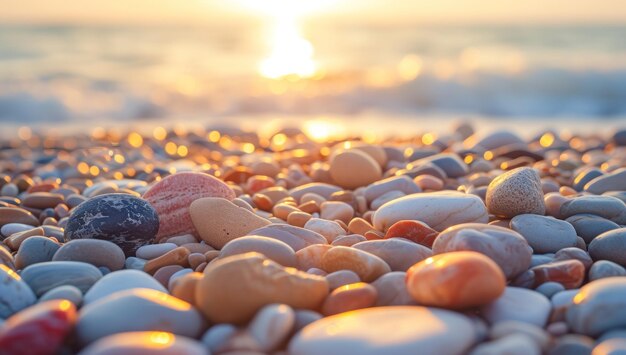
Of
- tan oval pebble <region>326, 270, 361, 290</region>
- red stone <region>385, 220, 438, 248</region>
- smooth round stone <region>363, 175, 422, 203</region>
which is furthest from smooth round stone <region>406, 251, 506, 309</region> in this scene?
smooth round stone <region>363, 175, 422, 203</region>

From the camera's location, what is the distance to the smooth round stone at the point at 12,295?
1681 mm

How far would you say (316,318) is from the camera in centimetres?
157

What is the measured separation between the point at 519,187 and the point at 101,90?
9963 millimetres

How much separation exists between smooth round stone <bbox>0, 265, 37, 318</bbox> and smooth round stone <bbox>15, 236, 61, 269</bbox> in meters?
0.35

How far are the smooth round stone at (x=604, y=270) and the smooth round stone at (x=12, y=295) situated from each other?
1566 mm

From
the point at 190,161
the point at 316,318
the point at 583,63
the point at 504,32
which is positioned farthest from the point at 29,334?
the point at 504,32

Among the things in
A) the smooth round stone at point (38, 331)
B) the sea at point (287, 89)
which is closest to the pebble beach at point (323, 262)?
the smooth round stone at point (38, 331)

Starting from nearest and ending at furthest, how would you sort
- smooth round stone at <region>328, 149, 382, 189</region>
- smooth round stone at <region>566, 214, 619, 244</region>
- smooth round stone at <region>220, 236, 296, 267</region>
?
smooth round stone at <region>220, 236, 296, 267</region> < smooth round stone at <region>566, 214, 619, 244</region> < smooth round stone at <region>328, 149, 382, 189</region>

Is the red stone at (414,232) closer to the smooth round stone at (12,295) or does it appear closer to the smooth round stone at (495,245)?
the smooth round stone at (495,245)

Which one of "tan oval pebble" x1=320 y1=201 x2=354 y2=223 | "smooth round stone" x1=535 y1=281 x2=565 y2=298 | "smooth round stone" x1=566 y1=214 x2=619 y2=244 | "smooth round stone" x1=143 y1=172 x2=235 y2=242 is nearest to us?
"smooth round stone" x1=535 y1=281 x2=565 y2=298

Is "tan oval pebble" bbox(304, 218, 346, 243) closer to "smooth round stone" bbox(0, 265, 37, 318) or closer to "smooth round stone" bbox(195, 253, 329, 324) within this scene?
"smooth round stone" bbox(195, 253, 329, 324)

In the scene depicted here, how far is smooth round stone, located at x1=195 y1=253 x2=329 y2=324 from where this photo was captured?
1.55 m

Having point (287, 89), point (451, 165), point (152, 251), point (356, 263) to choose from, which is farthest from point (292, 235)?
point (287, 89)

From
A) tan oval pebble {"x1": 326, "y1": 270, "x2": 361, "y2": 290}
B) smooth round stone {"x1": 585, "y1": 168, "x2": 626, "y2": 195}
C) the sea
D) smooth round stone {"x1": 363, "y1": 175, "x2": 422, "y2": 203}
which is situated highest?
the sea
